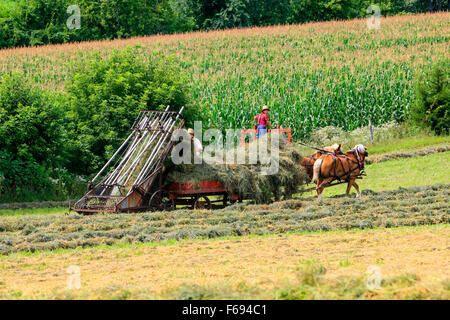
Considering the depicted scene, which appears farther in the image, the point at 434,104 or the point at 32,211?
the point at 434,104

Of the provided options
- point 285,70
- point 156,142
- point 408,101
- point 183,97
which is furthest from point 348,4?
point 156,142

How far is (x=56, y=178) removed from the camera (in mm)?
24578

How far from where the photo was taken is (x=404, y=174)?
25469 millimetres

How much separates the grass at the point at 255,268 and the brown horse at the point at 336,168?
17.5 feet

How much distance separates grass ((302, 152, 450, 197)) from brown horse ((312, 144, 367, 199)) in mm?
2104

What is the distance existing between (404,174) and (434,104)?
9.65 m

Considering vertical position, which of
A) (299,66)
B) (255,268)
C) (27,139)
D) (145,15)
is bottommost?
(255,268)

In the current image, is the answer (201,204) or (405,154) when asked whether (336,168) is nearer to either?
(201,204)

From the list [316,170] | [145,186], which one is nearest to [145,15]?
[316,170]

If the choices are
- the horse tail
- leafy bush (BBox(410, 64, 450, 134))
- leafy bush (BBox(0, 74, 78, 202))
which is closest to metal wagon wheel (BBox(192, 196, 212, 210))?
the horse tail

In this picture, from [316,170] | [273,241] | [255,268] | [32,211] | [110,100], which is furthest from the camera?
[110,100]

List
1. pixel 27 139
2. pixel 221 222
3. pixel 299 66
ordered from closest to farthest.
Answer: pixel 221 222, pixel 27 139, pixel 299 66

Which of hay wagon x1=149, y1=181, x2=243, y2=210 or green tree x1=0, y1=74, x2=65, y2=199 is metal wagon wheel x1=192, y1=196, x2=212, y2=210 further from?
green tree x1=0, y1=74, x2=65, y2=199

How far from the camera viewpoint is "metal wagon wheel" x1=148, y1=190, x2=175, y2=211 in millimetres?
17891
